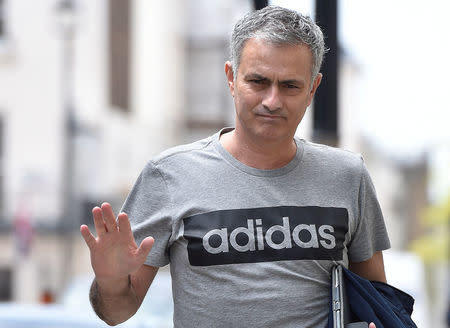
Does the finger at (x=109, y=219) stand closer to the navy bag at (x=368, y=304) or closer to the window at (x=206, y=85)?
the navy bag at (x=368, y=304)

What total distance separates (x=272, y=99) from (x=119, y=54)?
22.5 m

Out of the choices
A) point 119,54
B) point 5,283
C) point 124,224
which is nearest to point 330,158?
point 124,224

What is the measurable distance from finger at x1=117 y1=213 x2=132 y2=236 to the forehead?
0.46m

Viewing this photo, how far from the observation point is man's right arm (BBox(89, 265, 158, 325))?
8.37 ft

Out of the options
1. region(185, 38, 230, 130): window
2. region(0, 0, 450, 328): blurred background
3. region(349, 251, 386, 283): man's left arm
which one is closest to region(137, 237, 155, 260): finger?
region(349, 251, 386, 283): man's left arm

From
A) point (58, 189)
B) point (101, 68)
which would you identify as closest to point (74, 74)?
point (101, 68)

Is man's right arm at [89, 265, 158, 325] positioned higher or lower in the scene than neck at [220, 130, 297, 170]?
lower

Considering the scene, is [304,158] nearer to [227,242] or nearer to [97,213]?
[227,242]

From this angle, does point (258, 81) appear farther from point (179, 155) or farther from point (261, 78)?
point (179, 155)

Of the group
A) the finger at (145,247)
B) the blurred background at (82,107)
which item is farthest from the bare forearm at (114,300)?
the blurred background at (82,107)

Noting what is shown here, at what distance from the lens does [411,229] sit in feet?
234

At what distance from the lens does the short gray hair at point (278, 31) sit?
2.49 m

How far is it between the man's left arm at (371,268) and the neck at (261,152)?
0.37 metres

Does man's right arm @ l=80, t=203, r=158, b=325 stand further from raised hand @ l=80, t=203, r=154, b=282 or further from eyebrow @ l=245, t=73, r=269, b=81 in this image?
eyebrow @ l=245, t=73, r=269, b=81
